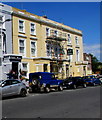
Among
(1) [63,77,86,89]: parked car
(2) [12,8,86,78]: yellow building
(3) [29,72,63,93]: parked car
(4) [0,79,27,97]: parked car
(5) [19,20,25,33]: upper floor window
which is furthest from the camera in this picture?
(5) [19,20,25,33]: upper floor window

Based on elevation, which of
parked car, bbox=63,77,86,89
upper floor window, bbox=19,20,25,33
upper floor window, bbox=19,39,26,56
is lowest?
parked car, bbox=63,77,86,89

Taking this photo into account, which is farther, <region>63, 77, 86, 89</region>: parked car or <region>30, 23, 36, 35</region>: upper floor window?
<region>30, 23, 36, 35</region>: upper floor window

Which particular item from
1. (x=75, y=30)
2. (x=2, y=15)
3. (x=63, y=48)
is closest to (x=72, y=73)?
(x=63, y=48)

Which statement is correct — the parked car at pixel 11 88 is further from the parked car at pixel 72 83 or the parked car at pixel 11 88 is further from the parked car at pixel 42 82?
the parked car at pixel 72 83

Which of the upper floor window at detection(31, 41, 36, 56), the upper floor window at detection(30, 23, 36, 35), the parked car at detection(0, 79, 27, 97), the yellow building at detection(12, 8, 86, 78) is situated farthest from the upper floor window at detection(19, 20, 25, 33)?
the parked car at detection(0, 79, 27, 97)

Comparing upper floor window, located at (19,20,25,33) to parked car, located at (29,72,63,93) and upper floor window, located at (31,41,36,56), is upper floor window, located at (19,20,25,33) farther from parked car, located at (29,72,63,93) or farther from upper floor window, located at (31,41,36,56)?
parked car, located at (29,72,63,93)

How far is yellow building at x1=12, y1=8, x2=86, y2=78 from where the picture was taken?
28.8 m

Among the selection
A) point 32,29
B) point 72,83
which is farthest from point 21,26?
point 72,83

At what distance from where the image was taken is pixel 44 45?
32.8m

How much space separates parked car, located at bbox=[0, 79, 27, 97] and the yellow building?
11.3 metres

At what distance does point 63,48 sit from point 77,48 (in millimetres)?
5557

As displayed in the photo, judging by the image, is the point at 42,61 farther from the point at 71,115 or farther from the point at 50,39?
the point at 71,115

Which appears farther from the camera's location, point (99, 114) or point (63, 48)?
point (63, 48)

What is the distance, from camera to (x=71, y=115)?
8.84 metres
